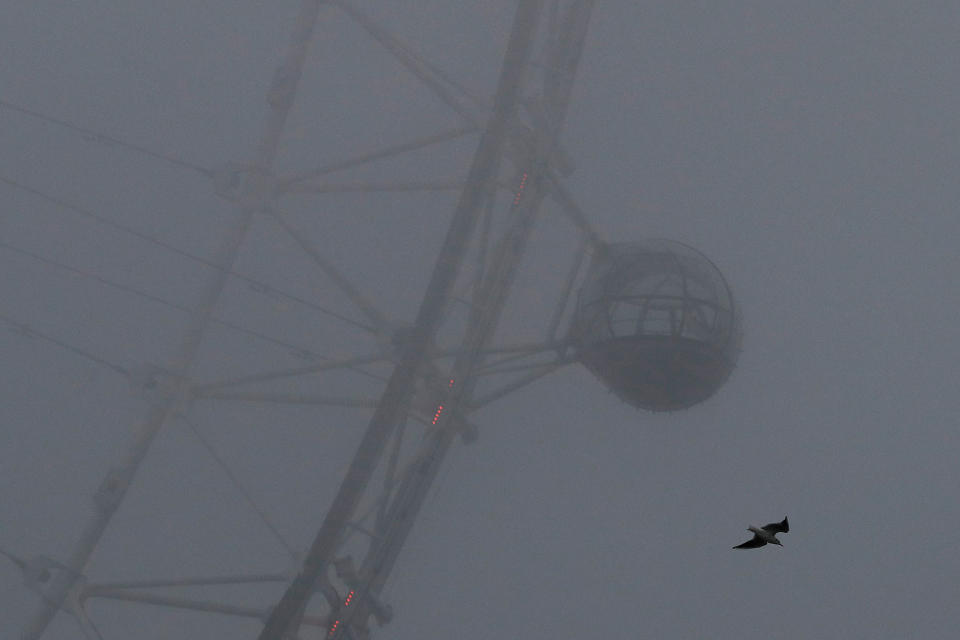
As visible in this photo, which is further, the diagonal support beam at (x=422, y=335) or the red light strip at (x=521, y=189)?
the red light strip at (x=521, y=189)

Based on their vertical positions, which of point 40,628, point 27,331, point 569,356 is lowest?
point 40,628

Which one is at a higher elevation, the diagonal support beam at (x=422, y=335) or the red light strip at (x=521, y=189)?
the red light strip at (x=521, y=189)

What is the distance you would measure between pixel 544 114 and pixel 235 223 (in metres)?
6.13

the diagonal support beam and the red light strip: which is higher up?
the red light strip

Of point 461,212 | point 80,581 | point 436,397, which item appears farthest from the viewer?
point 80,581

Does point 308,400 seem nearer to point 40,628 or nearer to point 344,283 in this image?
point 344,283

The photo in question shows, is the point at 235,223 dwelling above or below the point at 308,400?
above

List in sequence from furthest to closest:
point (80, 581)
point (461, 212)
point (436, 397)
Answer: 1. point (80, 581)
2. point (436, 397)
3. point (461, 212)

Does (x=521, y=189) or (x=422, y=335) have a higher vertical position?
(x=521, y=189)

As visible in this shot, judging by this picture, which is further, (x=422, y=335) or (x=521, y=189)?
(x=521, y=189)

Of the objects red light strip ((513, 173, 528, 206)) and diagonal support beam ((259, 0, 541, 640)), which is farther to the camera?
red light strip ((513, 173, 528, 206))

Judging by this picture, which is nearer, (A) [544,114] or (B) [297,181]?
(A) [544,114]

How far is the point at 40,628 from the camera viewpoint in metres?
22.0

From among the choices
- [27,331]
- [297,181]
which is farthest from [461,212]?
[27,331]
